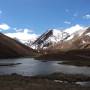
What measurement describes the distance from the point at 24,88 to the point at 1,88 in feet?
11.7

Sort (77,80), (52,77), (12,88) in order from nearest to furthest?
1. (12,88)
2. (77,80)
3. (52,77)

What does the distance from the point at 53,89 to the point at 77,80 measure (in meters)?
16.9

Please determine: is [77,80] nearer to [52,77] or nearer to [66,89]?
[52,77]

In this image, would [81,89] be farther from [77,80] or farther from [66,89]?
[77,80]

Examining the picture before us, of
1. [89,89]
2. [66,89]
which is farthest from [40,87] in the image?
[89,89]

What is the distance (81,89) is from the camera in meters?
42.2

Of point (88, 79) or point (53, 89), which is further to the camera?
point (88, 79)

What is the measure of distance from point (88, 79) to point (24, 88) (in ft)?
70.7

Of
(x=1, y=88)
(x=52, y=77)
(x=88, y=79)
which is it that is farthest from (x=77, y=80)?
(x=1, y=88)

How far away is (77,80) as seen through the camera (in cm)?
5728

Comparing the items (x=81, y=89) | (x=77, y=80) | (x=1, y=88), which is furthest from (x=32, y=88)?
(x=77, y=80)

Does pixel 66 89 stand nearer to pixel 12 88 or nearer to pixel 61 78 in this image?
pixel 12 88

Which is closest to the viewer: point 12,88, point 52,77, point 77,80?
point 12,88

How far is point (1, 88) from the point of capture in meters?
40.9
